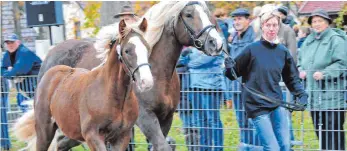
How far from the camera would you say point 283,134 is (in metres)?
6.33

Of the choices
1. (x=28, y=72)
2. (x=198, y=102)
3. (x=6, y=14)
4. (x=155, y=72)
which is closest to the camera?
(x=155, y=72)

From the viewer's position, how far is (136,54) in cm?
565

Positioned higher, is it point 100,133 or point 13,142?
point 100,133

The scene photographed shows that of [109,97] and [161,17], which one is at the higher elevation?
[161,17]

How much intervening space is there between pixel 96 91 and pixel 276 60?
1761mm

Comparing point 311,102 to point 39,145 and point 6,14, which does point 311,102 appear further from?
point 6,14

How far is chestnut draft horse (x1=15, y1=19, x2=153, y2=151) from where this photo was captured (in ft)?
18.7

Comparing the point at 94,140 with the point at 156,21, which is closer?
the point at 94,140

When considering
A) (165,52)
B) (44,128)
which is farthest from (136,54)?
(44,128)

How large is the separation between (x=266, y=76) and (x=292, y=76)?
0.35 m

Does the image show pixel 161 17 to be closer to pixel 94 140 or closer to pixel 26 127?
pixel 94 140

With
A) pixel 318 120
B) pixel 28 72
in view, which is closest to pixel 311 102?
pixel 318 120

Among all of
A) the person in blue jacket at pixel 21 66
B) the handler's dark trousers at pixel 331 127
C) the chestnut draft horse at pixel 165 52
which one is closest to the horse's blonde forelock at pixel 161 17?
the chestnut draft horse at pixel 165 52

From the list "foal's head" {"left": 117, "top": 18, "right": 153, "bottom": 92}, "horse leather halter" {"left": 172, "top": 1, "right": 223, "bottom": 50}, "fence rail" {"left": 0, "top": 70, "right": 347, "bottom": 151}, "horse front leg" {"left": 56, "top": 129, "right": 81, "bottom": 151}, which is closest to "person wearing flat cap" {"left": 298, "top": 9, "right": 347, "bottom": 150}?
"fence rail" {"left": 0, "top": 70, "right": 347, "bottom": 151}
